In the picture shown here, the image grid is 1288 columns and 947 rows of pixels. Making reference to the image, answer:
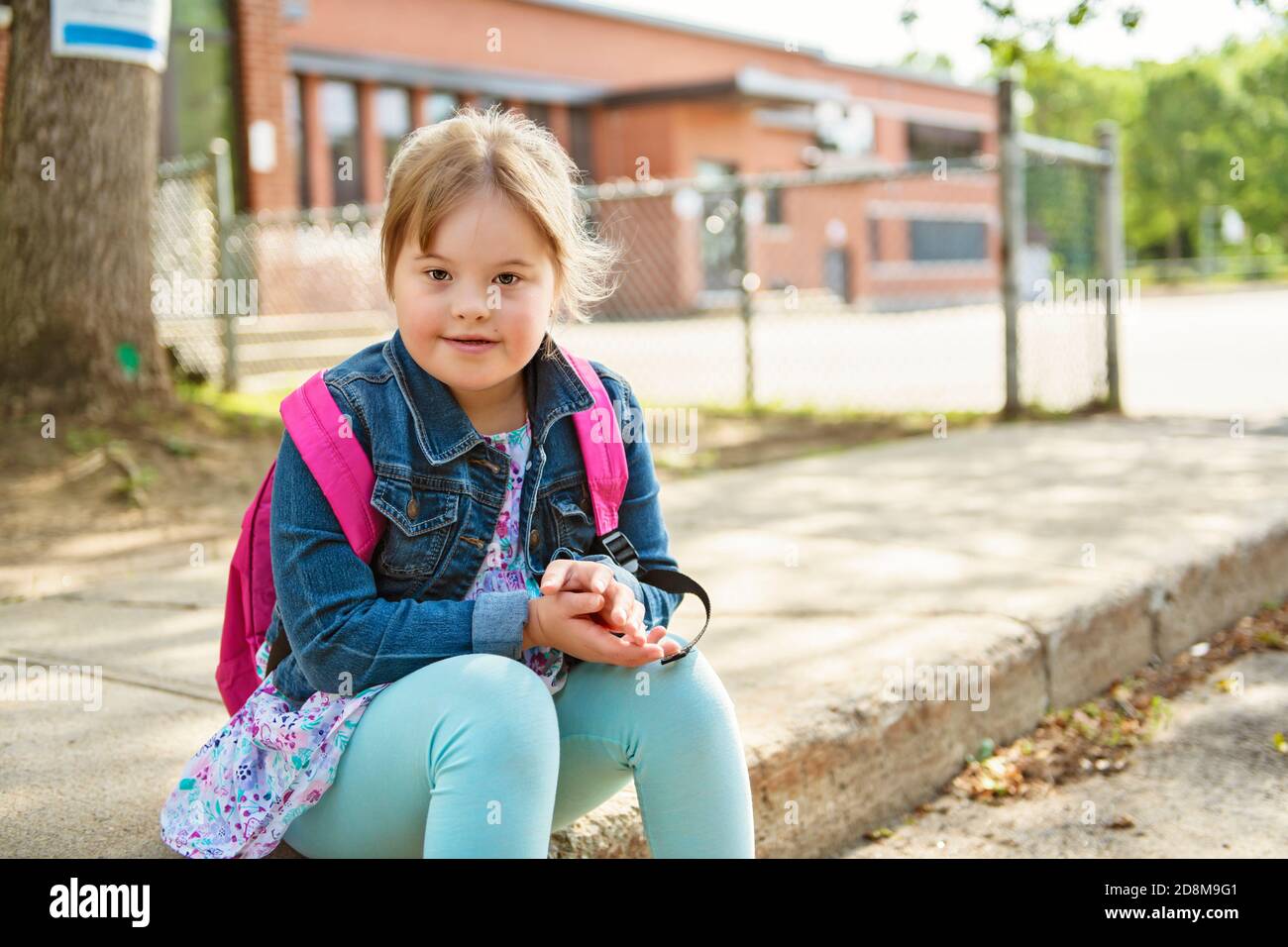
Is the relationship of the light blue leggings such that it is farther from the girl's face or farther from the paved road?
the paved road

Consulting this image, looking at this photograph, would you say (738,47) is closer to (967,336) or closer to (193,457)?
(967,336)

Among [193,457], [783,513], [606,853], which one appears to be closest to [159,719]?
[606,853]

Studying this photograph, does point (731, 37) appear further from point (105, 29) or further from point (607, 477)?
point (607, 477)

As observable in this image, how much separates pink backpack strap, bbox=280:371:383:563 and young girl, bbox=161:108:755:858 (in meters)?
0.02

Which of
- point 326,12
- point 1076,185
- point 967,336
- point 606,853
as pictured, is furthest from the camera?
point 326,12

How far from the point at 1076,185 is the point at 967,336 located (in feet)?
27.8

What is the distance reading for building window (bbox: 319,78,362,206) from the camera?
1969cm

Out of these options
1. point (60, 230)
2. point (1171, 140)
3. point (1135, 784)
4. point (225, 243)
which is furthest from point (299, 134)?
point (1171, 140)

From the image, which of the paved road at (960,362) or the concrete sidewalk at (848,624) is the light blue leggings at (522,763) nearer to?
the concrete sidewalk at (848,624)

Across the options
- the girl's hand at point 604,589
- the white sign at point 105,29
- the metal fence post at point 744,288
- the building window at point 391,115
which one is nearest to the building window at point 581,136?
the building window at point 391,115

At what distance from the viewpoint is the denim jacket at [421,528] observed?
71.5 inches

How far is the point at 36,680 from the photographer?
2881 millimetres

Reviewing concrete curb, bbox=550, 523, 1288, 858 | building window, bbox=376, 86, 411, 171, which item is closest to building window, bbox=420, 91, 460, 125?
building window, bbox=376, 86, 411, 171

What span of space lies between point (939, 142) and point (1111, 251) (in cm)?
2894
